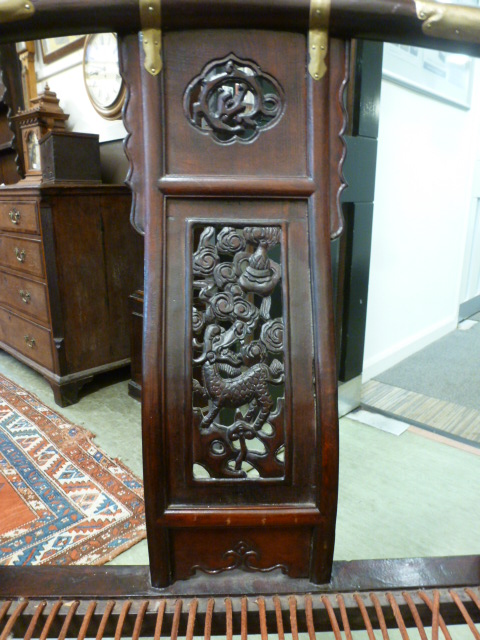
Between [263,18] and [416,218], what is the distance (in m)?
1.93

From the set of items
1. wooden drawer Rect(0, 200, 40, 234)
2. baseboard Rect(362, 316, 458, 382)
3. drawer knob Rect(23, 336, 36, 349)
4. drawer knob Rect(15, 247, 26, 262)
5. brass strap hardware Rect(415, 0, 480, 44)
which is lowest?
baseboard Rect(362, 316, 458, 382)

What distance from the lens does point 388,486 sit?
1.43 meters

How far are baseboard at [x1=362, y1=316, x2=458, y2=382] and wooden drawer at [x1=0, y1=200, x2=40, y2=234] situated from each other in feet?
5.07

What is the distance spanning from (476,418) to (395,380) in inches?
Answer: 17.0

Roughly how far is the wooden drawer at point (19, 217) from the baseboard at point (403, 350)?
5.07 ft

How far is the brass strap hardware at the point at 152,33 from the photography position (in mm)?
519

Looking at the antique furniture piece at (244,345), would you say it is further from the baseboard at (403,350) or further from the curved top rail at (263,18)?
the baseboard at (403,350)

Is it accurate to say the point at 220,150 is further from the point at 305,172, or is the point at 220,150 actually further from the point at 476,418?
the point at 476,418

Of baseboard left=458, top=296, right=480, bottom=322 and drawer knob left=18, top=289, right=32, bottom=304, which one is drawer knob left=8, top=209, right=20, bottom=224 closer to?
drawer knob left=18, top=289, right=32, bottom=304

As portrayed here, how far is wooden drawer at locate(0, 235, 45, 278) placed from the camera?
188 cm

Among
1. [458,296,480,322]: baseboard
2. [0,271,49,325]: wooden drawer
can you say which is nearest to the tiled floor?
[0,271,49,325]: wooden drawer

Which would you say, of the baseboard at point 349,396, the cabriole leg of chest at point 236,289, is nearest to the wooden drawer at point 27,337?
the baseboard at point 349,396

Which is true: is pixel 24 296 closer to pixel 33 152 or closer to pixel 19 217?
pixel 19 217

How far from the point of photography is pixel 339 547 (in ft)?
3.85
